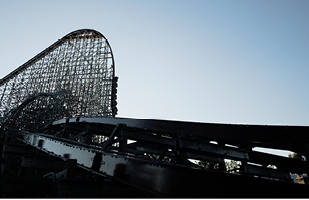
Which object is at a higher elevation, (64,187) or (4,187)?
(64,187)

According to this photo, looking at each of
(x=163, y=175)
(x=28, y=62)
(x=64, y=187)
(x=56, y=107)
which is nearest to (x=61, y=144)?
(x=64, y=187)

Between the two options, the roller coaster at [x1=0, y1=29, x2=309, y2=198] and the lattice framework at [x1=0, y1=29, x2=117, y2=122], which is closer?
the roller coaster at [x1=0, y1=29, x2=309, y2=198]

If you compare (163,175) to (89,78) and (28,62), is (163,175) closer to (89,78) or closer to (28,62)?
(89,78)

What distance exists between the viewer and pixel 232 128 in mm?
3342

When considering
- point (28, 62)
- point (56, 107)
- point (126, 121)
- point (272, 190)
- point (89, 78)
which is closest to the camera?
point (272, 190)

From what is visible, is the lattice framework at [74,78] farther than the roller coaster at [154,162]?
Yes

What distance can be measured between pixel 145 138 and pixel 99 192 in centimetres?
254

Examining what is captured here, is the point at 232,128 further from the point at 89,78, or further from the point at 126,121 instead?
the point at 89,78

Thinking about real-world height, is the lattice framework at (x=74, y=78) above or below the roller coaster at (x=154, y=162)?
above

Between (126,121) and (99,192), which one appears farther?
(126,121)

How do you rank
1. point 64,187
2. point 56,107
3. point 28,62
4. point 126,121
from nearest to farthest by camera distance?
point 64,187, point 126,121, point 56,107, point 28,62

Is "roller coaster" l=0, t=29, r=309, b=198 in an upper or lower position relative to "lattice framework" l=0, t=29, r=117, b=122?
lower

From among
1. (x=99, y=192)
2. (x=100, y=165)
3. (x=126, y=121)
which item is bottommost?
(x=99, y=192)

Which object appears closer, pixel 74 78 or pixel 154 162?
pixel 154 162
